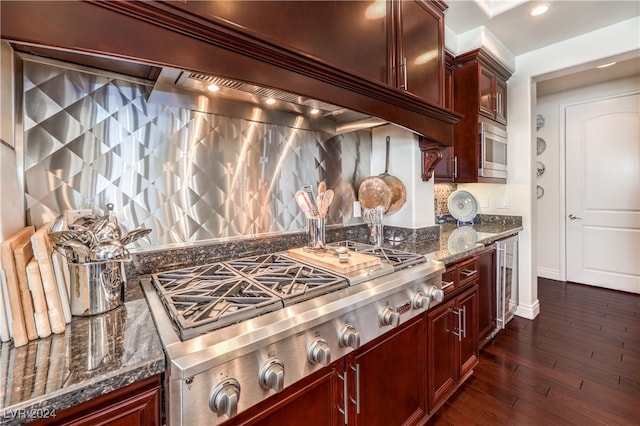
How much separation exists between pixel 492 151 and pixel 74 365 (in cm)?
314

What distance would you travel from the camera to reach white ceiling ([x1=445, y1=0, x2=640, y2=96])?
2.13 m

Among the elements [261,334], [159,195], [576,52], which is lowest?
[261,334]

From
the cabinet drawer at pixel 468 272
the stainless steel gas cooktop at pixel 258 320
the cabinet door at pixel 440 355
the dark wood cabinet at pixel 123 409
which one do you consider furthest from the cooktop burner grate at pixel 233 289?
the cabinet drawer at pixel 468 272

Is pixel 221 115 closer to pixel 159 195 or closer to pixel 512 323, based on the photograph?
pixel 159 195

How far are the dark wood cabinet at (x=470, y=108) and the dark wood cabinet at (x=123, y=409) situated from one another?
2.51 metres

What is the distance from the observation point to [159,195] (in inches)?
49.2

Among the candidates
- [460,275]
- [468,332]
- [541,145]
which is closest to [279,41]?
[460,275]

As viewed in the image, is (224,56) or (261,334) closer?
(261,334)

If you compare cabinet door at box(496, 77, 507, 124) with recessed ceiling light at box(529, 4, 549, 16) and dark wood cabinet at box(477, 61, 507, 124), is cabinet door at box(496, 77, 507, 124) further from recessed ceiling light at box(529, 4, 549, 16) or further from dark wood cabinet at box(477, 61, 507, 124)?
recessed ceiling light at box(529, 4, 549, 16)

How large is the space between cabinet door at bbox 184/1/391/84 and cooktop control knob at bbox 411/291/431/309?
3.37ft

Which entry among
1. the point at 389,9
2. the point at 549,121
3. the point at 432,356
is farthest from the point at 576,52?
the point at 432,356

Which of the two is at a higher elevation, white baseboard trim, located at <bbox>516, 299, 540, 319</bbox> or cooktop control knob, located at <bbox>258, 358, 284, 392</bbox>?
cooktop control knob, located at <bbox>258, 358, 284, 392</bbox>

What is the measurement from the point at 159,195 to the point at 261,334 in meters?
0.83

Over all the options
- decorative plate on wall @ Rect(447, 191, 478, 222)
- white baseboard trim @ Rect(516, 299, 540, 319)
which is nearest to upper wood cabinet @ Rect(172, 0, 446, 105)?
decorative plate on wall @ Rect(447, 191, 478, 222)
